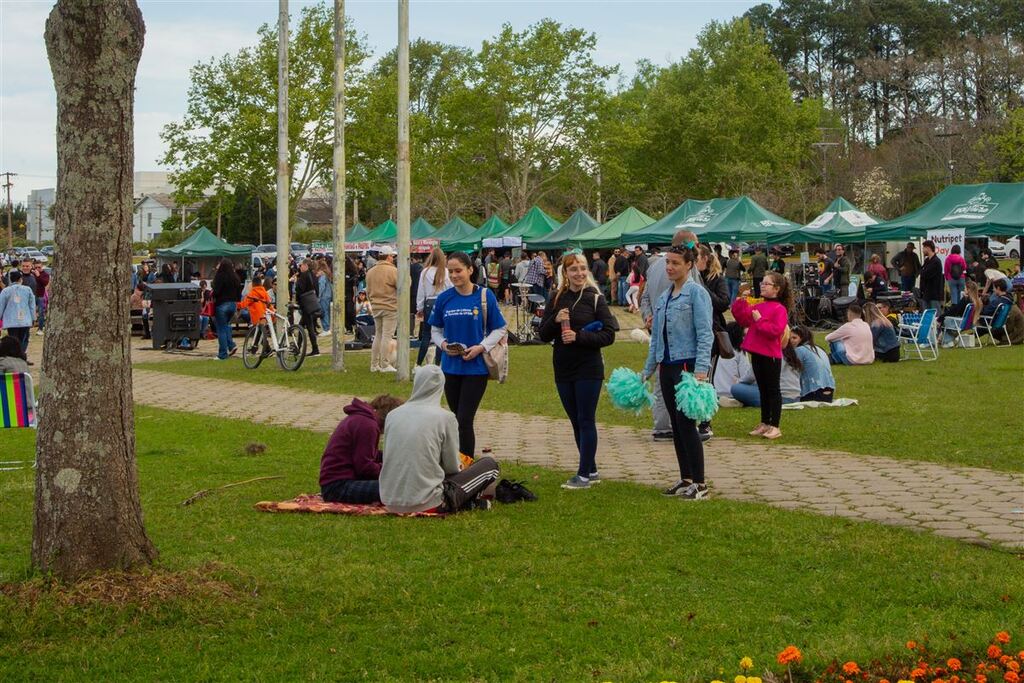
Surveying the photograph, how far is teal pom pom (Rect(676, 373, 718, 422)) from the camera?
27.9 ft

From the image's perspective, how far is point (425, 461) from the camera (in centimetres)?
813

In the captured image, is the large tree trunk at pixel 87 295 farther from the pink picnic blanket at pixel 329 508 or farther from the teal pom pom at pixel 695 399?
the teal pom pom at pixel 695 399

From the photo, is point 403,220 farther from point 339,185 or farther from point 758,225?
point 758,225

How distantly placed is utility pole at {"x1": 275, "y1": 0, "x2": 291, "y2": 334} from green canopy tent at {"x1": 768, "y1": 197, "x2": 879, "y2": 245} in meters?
14.4

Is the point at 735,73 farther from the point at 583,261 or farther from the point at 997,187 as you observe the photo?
the point at 583,261

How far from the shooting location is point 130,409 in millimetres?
5984

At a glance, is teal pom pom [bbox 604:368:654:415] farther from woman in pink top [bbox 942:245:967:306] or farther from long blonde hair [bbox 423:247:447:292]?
woman in pink top [bbox 942:245:967:306]

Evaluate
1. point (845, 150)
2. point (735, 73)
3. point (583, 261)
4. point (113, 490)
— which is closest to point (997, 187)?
point (583, 261)

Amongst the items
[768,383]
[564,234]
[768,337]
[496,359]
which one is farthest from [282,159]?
[564,234]

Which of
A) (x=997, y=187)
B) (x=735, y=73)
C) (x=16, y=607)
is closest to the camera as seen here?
(x=16, y=607)

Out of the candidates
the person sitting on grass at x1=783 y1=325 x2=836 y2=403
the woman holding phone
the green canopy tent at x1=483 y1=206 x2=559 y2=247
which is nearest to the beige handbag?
the woman holding phone

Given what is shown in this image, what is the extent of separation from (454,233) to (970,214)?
75.6 feet

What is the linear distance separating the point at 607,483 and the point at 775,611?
3.67m

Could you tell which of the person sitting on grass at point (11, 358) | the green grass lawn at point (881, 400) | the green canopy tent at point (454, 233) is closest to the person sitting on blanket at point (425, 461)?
the green grass lawn at point (881, 400)
